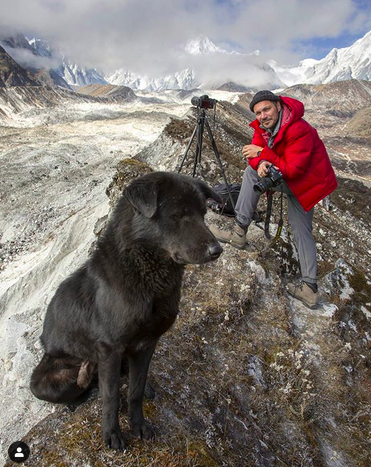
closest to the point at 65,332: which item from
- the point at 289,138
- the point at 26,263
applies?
the point at 289,138

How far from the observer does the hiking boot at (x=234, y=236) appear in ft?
20.4

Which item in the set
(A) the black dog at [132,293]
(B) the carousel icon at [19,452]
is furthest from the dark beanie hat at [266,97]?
(B) the carousel icon at [19,452]

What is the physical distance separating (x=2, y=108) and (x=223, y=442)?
1930 inches

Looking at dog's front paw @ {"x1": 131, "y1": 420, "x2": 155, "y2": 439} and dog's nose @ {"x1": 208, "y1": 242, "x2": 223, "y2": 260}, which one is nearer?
dog's nose @ {"x1": 208, "y1": 242, "x2": 223, "y2": 260}

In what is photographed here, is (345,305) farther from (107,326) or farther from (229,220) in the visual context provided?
(107,326)

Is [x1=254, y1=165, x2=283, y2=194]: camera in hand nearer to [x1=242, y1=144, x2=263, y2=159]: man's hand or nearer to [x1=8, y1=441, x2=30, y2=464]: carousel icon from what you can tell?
[x1=242, y1=144, x2=263, y2=159]: man's hand

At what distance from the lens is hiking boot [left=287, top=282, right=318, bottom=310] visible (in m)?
5.93

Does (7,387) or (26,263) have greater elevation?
(7,387)

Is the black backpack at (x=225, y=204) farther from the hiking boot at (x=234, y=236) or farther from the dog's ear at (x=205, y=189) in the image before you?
the dog's ear at (x=205, y=189)

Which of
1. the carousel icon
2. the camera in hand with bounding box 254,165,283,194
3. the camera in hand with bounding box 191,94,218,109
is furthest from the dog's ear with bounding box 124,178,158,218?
the camera in hand with bounding box 191,94,218,109

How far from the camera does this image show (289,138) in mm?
4781

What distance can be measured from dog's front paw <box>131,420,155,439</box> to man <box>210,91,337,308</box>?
3.65 meters

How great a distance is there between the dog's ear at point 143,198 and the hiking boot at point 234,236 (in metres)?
3.62

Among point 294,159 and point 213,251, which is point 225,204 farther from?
point 213,251
